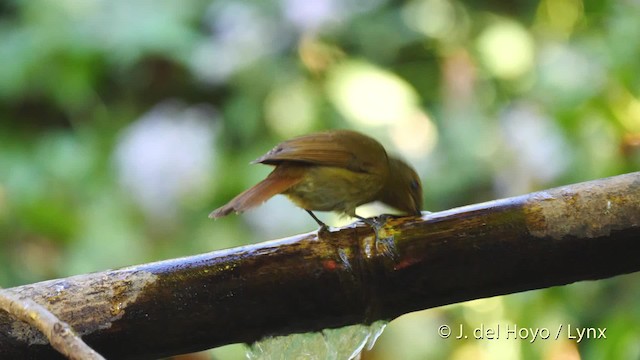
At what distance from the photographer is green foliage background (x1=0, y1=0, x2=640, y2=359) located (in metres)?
3.42

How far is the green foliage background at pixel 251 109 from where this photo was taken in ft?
11.2

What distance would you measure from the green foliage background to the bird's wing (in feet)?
2.38

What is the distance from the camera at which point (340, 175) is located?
8.11 ft

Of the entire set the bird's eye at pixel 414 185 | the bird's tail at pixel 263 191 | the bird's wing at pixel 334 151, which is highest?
the bird's wing at pixel 334 151

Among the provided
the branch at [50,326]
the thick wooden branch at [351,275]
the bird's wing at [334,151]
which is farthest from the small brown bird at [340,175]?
the branch at [50,326]

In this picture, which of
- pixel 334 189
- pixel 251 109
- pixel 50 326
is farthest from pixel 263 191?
pixel 251 109

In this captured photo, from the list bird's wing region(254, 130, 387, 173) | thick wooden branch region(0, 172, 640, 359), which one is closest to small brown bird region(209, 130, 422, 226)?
bird's wing region(254, 130, 387, 173)

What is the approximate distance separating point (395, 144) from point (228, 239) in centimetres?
75

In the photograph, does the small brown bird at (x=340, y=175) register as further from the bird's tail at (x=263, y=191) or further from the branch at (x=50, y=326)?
the branch at (x=50, y=326)

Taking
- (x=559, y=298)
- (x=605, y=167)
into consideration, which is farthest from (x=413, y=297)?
(x=605, y=167)

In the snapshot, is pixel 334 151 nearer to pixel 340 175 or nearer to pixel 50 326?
pixel 340 175

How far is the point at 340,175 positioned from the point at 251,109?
154 centimetres

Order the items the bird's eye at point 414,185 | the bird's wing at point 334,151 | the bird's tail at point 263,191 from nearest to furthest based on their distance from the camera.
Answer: the bird's tail at point 263,191
the bird's wing at point 334,151
the bird's eye at point 414,185

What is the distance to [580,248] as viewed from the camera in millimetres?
1627
